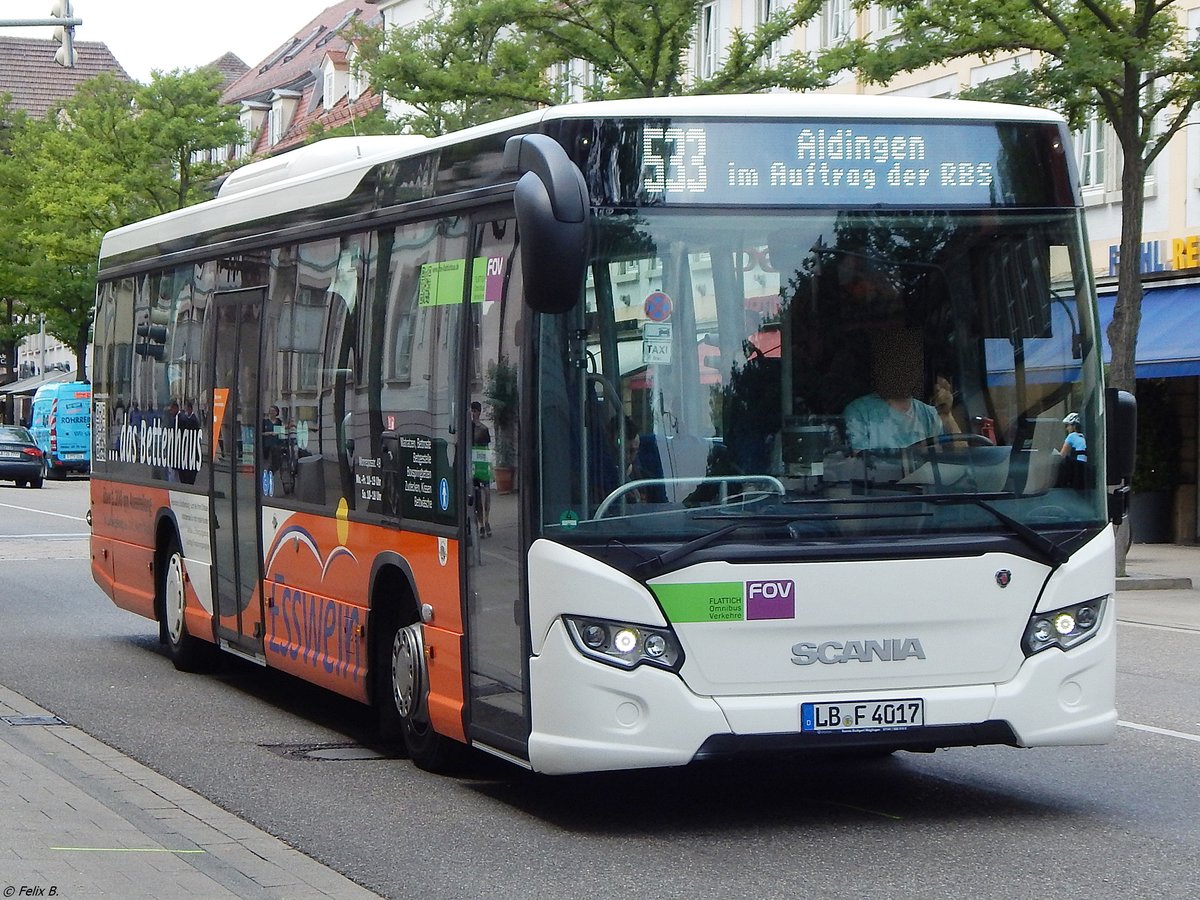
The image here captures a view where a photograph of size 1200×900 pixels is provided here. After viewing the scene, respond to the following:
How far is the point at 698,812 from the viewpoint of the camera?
28.3ft

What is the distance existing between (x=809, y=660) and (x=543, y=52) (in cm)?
2419

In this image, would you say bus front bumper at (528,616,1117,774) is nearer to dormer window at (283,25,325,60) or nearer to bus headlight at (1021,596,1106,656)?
bus headlight at (1021,596,1106,656)

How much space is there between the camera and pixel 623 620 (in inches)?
308

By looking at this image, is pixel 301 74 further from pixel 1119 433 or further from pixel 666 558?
pixel 666 558

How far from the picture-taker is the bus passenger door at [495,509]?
324 inches

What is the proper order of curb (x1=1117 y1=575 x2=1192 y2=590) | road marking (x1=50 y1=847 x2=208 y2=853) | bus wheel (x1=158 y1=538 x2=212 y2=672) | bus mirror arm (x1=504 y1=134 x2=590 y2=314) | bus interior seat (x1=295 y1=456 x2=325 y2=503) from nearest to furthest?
road marking (x1=50 y1=847 x2=208 y2=853) → bus mirror arm (x1=504 y1=134 x2=590 y2=314) → bus interior seat (x1=295 y1=456 x2=325 y2=503) → bus wheel (x1=158 y1=538 x2=212 y2=672) → curb (x1=1117 y1=575 x2=1192 y2=590)

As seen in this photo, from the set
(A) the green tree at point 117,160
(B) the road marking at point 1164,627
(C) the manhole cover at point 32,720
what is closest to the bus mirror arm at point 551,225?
(C) the manhole cover at point 32,720

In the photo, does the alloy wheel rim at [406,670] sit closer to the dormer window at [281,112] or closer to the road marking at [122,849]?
the road marking at [122,849]

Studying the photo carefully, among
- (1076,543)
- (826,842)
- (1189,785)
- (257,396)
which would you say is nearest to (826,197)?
(1076,543)

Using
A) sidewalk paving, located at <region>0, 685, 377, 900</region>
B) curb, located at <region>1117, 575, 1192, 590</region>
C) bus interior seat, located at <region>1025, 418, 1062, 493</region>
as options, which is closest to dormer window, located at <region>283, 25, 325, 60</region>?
curb, located at <region>1117, 575, 1192, 590</region>

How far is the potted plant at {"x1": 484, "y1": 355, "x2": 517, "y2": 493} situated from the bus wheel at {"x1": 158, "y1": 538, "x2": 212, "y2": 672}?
5.71 meters

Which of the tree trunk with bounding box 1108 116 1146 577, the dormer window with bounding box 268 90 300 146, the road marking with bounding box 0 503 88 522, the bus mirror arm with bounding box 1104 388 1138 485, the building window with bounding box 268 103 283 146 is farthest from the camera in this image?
the building window with bounding box 268 103 283 146

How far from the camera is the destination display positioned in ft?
26.6

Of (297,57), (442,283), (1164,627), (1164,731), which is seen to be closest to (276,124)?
(297,57)
